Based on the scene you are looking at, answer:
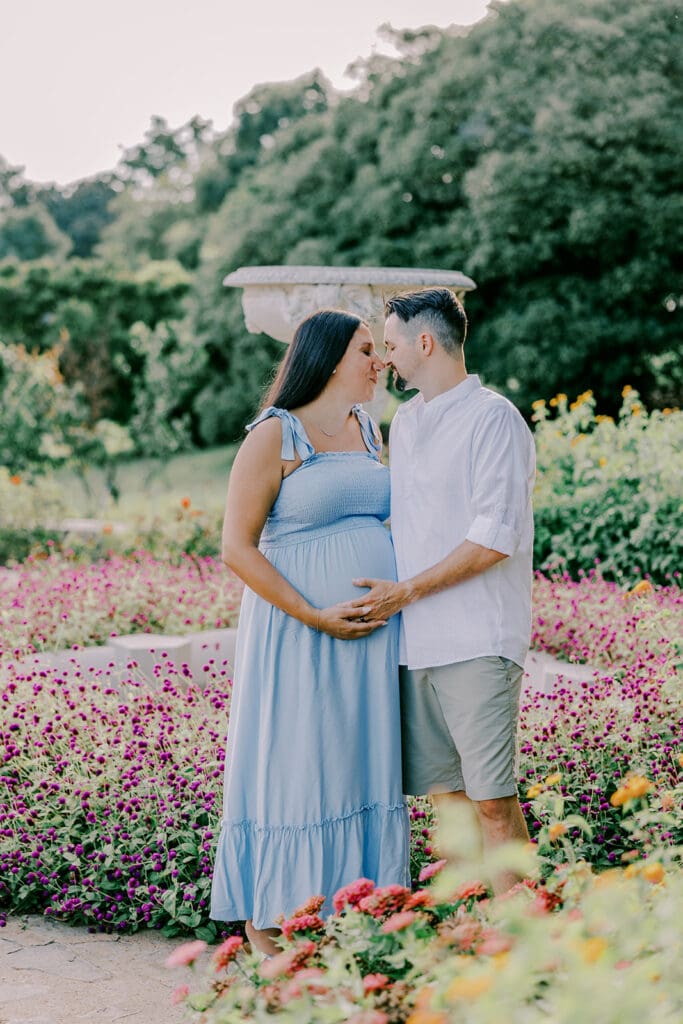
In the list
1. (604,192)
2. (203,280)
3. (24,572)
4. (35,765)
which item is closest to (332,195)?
(203,280)

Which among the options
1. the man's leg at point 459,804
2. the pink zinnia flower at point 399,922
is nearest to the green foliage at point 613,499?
the man's leg at point 459,804

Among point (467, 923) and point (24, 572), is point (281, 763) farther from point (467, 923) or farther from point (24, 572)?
point (24, 572)

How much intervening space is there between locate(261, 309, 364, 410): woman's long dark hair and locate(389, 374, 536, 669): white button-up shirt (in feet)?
0.83

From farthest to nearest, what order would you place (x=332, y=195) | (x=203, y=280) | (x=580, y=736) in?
1. (x=203, y=280)
2. (x=332, y=195)
3. (x=580, y=736)

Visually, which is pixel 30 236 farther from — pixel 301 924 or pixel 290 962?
pixel 290 962

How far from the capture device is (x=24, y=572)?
6.71 metres

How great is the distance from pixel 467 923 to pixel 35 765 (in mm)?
2229

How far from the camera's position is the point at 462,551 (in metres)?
2.47

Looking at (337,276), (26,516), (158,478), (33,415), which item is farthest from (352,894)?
(158,478)

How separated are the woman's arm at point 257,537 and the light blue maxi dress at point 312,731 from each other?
50mm

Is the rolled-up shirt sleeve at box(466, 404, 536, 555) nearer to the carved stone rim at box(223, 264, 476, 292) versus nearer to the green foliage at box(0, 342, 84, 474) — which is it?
the carved stone rim at box(223, 264, 476, 292)

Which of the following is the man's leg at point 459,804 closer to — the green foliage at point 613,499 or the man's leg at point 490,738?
the man's leg at point 490,738

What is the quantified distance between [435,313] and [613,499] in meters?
4.51

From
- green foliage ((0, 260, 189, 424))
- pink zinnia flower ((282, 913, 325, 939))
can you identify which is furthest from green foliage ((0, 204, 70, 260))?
pink zinnia flower ((282, 913, 325, 939))
